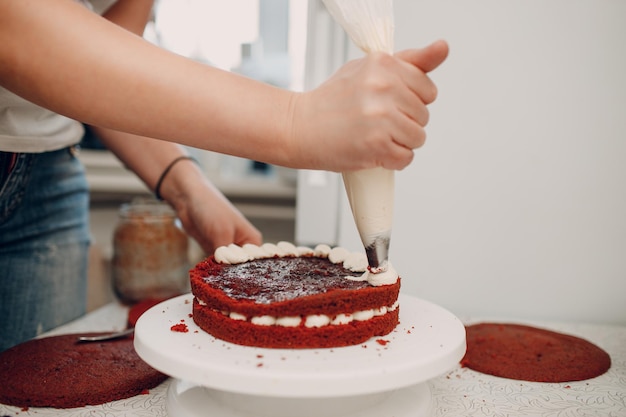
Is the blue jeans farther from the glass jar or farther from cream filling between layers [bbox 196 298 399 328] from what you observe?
cream filling between layers [bbox 196 298 399 328]

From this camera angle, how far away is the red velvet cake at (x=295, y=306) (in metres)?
0.65

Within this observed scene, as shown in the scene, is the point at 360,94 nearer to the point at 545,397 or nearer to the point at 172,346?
the point at 172,346

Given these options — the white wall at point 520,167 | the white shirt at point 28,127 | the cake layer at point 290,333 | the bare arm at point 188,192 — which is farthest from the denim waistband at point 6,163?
the white wall at point 520,167

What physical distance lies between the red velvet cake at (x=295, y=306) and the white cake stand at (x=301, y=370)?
0.05ft

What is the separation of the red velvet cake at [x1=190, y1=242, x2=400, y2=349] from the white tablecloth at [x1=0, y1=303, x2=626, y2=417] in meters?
0.14

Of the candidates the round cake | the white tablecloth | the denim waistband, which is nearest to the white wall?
the round cake

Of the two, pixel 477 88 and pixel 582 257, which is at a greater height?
pixel 477 88

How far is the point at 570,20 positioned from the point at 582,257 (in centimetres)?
49

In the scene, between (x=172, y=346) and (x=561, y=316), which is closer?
(x=172, y=346)

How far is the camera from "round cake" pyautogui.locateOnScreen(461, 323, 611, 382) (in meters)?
0.86

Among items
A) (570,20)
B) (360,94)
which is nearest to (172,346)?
(360,94)

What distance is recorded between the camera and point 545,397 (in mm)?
780

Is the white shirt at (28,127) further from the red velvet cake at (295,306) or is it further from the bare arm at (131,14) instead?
the red velvet cake at (295,306)

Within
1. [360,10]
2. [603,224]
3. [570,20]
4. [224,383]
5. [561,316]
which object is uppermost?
[570,20]
